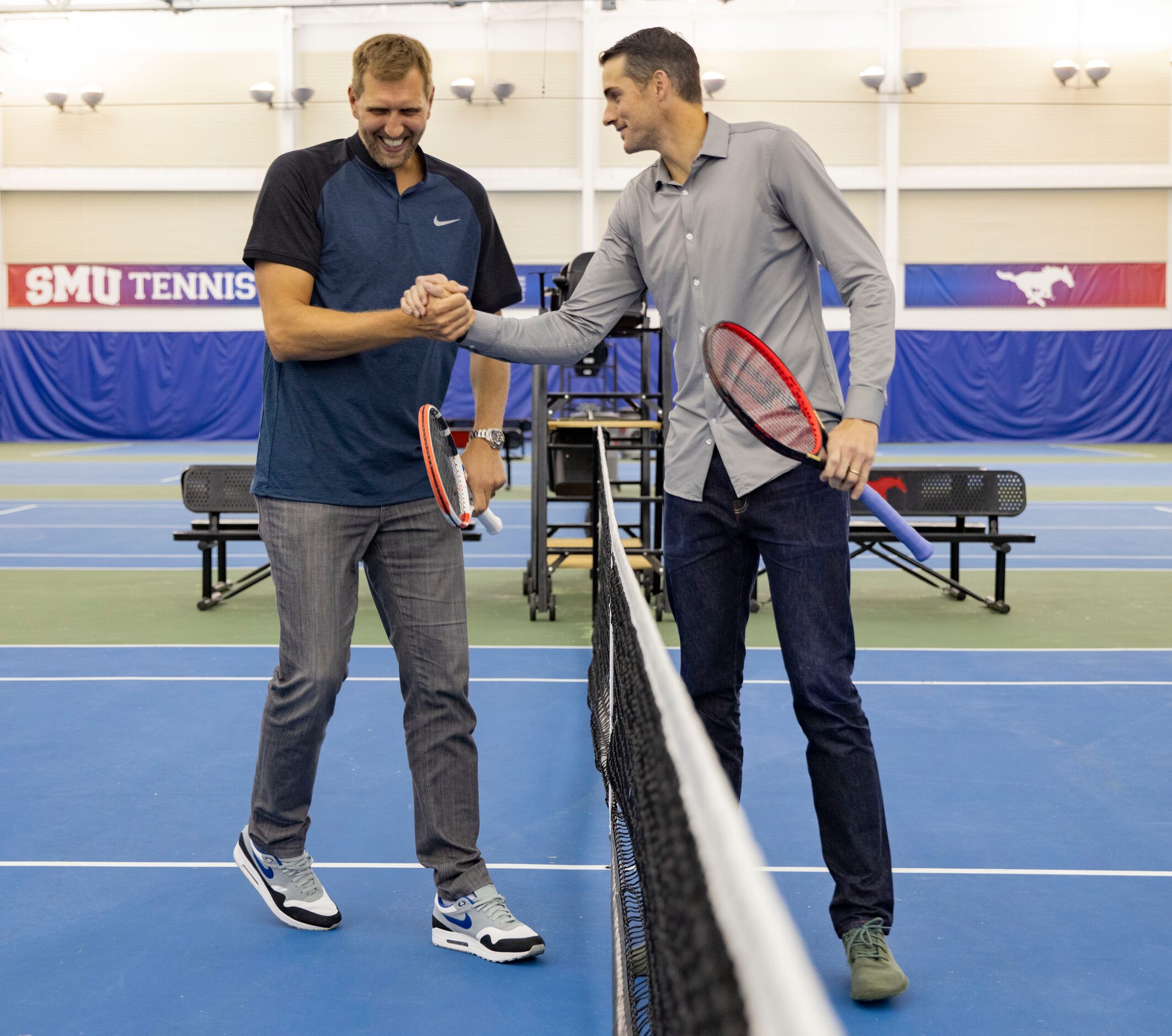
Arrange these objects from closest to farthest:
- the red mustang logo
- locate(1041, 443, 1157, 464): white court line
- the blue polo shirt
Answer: the blue polo shirt → the red mustang logo → locate(1041, 443, 1157, 464): white court line

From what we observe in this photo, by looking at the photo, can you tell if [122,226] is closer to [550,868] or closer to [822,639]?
[550,868]

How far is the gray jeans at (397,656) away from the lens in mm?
2656

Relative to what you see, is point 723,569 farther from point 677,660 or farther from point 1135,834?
point 677,660

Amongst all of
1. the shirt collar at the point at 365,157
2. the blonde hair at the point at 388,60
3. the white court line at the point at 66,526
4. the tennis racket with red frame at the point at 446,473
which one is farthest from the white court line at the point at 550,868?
the white court line at the point at 66,526

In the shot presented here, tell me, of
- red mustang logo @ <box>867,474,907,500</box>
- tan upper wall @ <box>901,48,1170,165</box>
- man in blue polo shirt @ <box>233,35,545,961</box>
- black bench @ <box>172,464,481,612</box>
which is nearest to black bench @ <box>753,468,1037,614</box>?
red mustang logo @ <box>867,474,907,500</box>

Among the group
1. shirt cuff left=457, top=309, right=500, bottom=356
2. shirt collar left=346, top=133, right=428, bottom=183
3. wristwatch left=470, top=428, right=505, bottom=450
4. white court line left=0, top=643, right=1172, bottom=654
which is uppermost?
shirt collar left=346, top=133, right=428, bottom=183

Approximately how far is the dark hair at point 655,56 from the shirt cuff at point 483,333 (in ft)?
1.95

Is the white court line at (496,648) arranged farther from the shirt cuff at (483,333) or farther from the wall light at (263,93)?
the wall light at (263,93)

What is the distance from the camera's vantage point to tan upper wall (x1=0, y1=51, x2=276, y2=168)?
22578 mm

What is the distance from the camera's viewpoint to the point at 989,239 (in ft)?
73.5

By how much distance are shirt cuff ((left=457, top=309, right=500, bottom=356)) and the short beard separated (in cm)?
36

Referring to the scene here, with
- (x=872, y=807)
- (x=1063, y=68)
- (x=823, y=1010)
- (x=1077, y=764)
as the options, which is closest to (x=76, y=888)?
(x=872, y=807)

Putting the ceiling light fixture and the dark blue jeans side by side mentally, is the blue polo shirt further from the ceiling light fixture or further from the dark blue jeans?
the ceiling light fixture

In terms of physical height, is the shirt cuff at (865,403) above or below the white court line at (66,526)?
above
